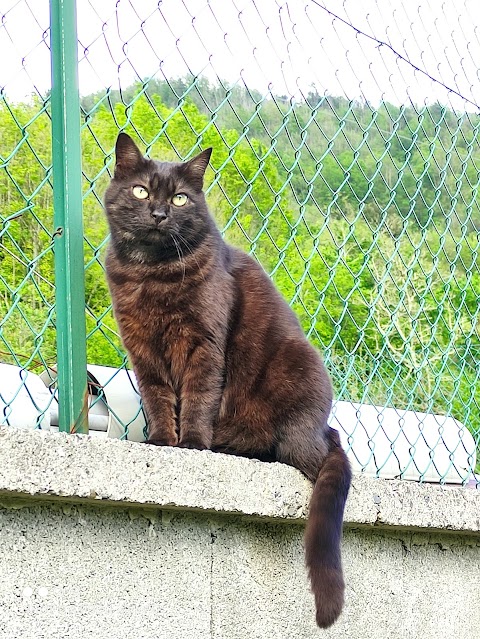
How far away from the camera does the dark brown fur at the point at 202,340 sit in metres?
2.10

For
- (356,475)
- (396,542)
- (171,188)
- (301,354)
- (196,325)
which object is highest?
(171,188)

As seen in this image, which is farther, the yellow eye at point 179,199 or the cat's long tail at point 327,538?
the yellow eye at point 179,199

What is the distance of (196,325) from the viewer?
6.87 feet

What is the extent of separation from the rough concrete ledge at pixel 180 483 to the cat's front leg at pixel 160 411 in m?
0.29

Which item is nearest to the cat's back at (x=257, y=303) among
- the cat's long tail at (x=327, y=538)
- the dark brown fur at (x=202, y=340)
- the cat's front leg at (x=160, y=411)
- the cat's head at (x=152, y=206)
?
the dark brown fur at (x=202, y=340)

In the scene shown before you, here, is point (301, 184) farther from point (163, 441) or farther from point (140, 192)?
point (163, 441)

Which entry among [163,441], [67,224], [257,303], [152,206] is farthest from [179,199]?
[163,441]

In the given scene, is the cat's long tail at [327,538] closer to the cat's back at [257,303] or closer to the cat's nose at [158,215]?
the cat's back at [257,303]

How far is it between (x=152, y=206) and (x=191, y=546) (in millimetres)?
872

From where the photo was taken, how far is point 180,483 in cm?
171

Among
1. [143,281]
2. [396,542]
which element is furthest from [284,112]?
[396,542]

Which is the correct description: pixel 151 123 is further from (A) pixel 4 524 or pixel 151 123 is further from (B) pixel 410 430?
(A) pixel 4 524

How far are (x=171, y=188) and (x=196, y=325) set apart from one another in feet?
1.33

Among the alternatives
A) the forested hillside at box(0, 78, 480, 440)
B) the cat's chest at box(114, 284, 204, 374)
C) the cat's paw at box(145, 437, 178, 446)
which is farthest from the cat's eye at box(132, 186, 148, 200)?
the cat's paw at box(145, 437, 178, 446)
